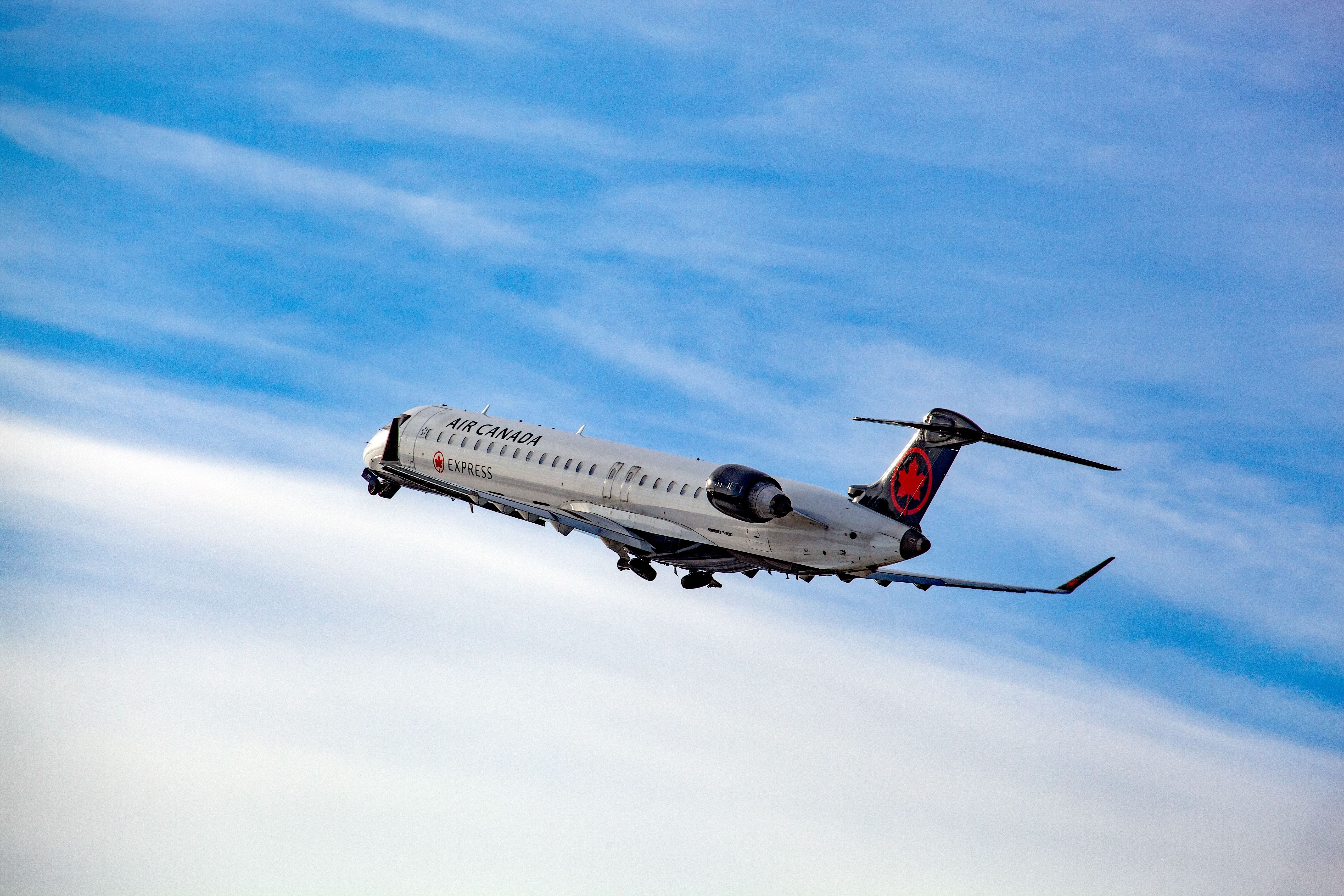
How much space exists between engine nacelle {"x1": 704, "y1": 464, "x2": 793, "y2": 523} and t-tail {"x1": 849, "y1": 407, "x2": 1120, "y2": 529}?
11.1 ft

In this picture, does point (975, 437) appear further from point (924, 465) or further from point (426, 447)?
point (426, 447)

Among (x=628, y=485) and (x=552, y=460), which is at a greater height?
(x=552, y=460)

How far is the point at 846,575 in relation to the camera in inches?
2202

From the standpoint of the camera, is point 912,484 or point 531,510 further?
point 531,510

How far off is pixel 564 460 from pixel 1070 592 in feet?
69.9

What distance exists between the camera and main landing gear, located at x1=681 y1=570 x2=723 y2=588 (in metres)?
59.7

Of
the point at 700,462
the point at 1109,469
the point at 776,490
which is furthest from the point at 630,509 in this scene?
the point at 1109,469

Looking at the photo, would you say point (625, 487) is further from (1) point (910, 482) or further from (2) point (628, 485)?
(1) point (910, 482)

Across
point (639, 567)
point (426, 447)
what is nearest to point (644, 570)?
point (639, 567)

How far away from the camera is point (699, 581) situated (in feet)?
196

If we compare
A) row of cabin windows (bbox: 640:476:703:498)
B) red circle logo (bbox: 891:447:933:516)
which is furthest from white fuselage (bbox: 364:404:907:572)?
red circle logo (bbox: 891:447:933:516)

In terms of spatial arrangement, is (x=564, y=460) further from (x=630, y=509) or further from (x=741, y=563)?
(x=741, y=563)

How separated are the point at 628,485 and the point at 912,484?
12.2m

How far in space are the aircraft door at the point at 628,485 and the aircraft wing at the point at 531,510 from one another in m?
1.05
